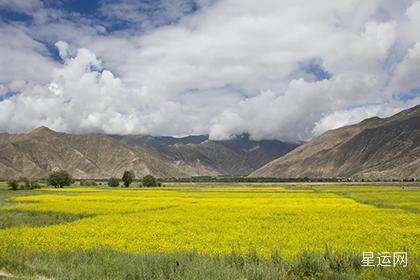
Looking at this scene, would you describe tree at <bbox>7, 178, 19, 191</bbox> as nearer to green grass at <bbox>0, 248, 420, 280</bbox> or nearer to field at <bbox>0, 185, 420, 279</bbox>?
field at <bbox>0, 185, 420, 279</bbox>

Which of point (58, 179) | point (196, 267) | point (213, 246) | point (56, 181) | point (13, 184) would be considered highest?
point (58, 179)

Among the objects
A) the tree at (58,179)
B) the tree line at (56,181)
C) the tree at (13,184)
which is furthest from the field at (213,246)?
the tree at (58,179)

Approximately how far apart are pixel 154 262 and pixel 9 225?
60.7ft

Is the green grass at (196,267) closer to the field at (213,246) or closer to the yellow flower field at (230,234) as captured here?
the field at (213,246)

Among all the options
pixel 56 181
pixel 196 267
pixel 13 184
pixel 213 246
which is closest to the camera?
pixel 196 267

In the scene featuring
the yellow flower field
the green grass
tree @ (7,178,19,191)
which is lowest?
the yellow flower field

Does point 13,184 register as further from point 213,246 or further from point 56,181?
point 213,246

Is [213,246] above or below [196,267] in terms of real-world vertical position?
below

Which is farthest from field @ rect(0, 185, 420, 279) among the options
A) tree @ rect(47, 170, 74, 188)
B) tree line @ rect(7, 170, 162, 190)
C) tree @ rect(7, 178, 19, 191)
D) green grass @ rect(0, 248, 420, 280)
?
tree @ rect(47, 170, 74, 188)

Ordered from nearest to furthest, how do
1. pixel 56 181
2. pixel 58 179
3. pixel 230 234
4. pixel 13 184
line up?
pixel 230 234 → pixel 13 184 → pixel 56 181 → pixel 58 179

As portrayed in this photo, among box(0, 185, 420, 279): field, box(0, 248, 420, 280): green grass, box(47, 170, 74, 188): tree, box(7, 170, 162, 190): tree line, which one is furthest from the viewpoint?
box(47, 170, 74, 188): tree

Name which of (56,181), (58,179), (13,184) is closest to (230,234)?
→ (13,184)

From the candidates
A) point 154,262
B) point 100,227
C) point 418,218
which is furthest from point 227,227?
point 418,218

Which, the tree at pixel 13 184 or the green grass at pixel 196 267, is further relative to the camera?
the tree at pixel 13 184
